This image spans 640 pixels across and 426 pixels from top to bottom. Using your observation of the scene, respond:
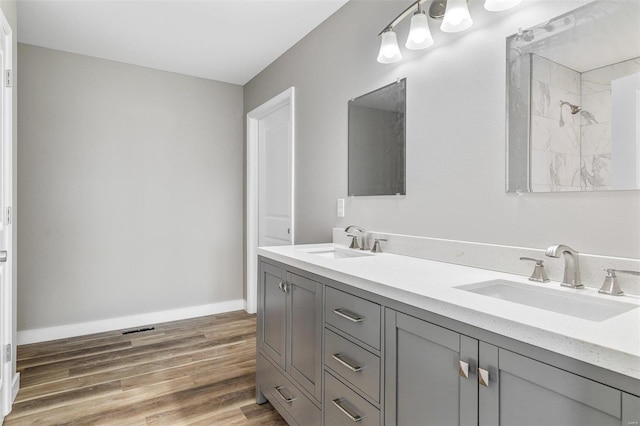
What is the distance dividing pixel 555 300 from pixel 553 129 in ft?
1.93

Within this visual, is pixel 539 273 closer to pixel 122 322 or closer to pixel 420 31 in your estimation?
pixel 420 31

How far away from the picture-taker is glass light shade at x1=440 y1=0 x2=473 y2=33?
1.45 m

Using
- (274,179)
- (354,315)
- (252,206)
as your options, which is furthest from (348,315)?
(252,206)

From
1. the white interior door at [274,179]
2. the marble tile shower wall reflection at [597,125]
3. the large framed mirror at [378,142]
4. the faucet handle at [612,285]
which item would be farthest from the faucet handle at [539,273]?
the white interior door at [274,179]

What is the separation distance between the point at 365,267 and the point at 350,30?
1608mm

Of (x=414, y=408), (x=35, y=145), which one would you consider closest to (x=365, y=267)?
(x=414, y=408)

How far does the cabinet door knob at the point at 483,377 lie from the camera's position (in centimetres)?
88

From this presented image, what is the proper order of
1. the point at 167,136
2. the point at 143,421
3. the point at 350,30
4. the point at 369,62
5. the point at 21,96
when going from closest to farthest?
the point at 143,421 → the point at 369,62 → the point at 350,30 → the point at 21,96 → the point at 167,136

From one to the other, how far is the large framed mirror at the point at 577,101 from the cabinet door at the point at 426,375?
70cm

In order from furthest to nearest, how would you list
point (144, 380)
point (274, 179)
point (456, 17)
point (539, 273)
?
point (274, 179) < point (144, 380) < point (456, 17) < point (539, 273)

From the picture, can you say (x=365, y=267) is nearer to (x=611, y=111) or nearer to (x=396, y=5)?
(x=611, y=111)

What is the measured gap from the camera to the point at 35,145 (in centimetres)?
296

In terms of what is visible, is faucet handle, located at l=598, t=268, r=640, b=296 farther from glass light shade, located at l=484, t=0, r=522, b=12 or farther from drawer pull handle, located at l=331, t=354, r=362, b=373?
glass light shade, located at l=484, t=0, r=522, b=12

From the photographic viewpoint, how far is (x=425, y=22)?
1.64 metres
